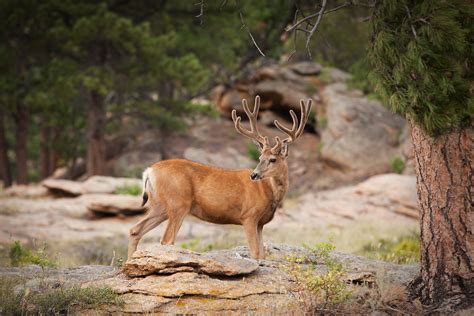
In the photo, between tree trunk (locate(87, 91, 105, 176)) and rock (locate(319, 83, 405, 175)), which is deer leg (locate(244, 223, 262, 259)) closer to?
tree trunk (locate(87, 91, 105, 176))

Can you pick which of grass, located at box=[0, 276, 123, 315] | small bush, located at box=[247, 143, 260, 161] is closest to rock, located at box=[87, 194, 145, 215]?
small bush, located at box=[247, 143, 260, 161]

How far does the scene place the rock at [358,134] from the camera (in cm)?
2123

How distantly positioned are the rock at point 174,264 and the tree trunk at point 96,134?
556 inches

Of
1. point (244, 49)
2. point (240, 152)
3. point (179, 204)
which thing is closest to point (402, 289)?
point (179, 204)

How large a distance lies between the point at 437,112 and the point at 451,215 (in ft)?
3.81

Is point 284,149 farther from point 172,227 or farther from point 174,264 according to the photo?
point 174,264

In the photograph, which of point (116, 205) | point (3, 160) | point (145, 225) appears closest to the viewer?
point (145, 225)

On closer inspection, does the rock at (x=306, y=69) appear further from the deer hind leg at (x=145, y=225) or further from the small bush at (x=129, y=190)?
the deer hind leg at (x=145, y=225)

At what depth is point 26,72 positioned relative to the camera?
20.5 metres

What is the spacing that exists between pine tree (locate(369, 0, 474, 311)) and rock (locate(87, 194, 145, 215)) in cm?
1020

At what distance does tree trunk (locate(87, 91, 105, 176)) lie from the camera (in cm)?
2055

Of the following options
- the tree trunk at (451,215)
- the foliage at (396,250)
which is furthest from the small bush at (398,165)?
the tree trunk at (451,215)

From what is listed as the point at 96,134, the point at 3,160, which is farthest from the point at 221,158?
the point at 3,160

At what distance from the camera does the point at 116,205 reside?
16375 millimetres
